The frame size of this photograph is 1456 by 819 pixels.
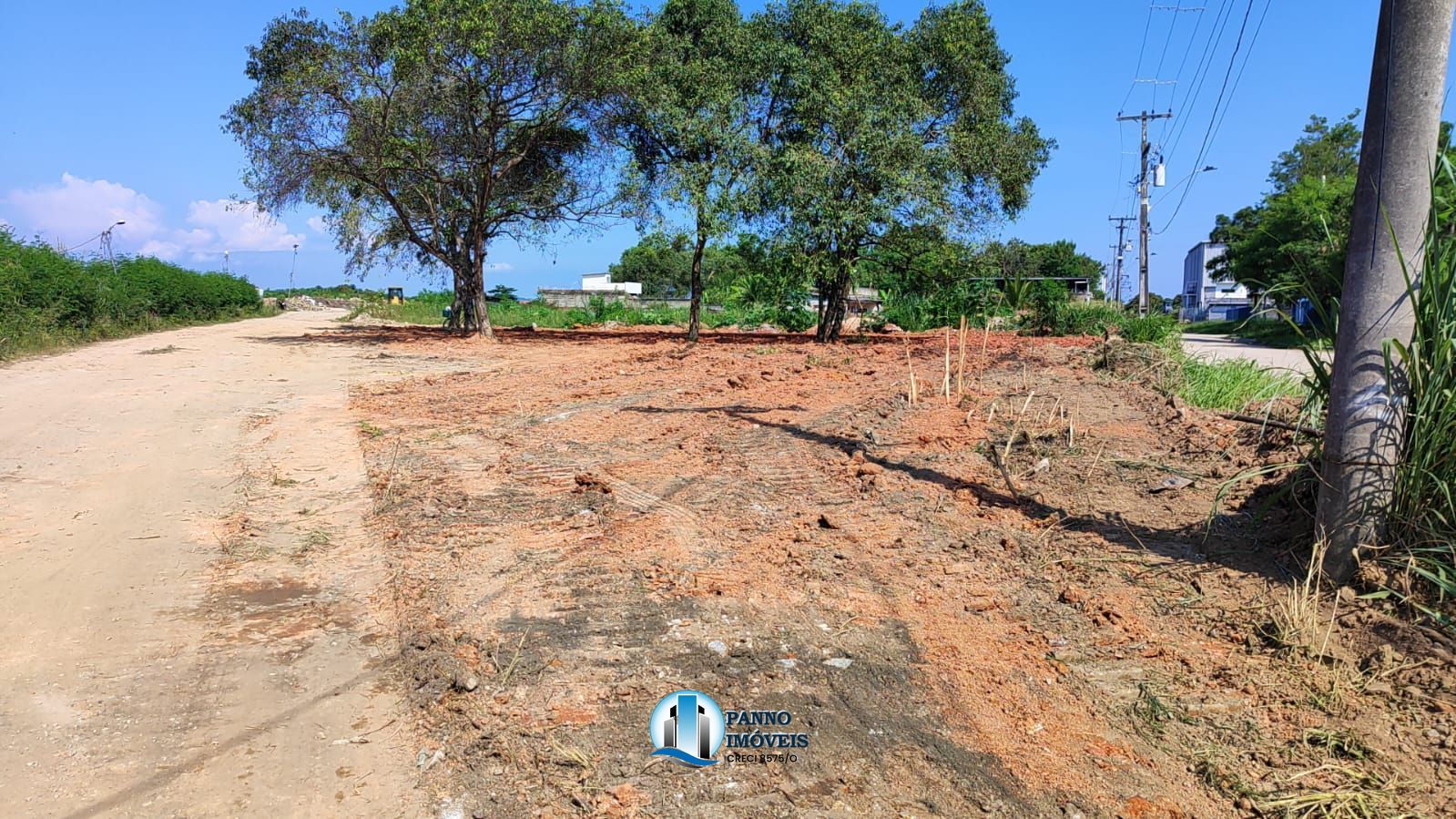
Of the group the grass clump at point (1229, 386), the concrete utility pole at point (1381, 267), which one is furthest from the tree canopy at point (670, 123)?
the concrete utility pole at point (1381, 267)

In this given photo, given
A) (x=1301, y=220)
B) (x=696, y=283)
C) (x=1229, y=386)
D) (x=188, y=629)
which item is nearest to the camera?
(x=188, y=629)

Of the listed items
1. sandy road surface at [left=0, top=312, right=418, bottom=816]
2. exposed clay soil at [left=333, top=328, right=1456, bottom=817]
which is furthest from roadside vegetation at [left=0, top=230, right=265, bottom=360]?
exposed clay soil at [left=333, top=328, right=1456, bottom=817]

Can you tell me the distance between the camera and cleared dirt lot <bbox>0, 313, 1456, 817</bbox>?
2.88 meters

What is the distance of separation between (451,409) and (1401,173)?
8.67m

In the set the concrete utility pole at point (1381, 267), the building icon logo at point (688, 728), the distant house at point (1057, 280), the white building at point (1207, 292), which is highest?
the white building at point (1207, 292)

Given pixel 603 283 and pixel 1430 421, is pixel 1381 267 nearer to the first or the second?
pixel 1430 421

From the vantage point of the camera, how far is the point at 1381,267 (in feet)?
12.3

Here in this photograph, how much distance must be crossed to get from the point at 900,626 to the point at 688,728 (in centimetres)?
122

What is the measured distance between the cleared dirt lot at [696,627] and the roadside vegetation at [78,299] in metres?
12.8

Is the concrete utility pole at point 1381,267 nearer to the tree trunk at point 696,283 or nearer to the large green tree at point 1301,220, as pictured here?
the large green tree at point 1301,220

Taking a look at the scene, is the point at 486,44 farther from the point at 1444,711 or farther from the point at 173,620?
the point at 1444,711

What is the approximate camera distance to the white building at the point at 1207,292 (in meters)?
75.1

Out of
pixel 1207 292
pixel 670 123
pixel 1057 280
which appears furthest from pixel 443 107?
pixel 1207 292

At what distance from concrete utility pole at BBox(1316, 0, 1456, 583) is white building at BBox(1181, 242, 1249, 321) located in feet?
240
